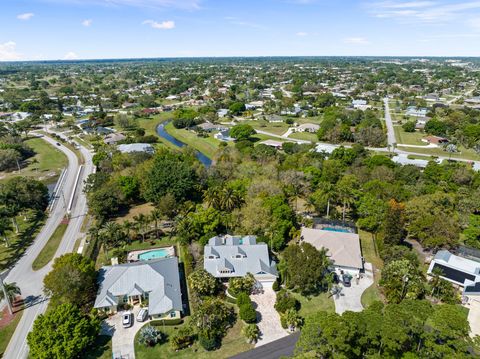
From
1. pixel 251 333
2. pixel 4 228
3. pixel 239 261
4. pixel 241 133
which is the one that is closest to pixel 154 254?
pixel 239 261

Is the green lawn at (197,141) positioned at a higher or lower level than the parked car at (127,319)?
higher

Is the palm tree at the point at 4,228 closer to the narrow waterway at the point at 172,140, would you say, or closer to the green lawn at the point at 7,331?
the green lawn at the point at 7,331

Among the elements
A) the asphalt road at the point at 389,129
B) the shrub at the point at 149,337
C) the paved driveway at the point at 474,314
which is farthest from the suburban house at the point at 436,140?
the shrub at the point at 149,337

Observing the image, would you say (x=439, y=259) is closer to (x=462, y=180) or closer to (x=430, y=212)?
(x=430, y=212)

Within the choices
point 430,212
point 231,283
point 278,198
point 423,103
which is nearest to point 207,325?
point 231,283

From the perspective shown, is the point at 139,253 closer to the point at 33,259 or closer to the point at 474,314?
the point at 33,259

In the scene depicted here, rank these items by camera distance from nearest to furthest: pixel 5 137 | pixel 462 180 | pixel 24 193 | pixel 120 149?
pixel 24 193 < pixel 462 180 < pixel 120 149 < pixel 5 137
